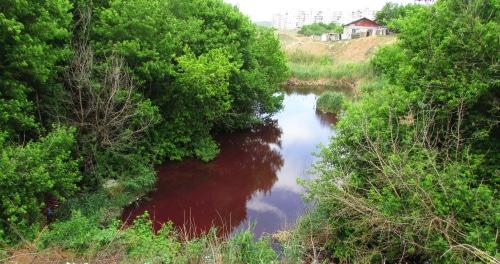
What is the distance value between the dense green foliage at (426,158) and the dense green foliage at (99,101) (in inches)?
176

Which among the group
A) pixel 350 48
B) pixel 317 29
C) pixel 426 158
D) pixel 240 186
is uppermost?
pixel 317 29

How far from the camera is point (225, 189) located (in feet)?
55.6

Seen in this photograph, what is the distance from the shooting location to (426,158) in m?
9.69

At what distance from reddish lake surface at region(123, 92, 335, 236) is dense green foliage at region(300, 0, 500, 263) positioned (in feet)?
7.63

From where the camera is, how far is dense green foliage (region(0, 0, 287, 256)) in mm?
10078

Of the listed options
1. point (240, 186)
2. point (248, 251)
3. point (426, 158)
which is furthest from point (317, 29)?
point (248, 251)

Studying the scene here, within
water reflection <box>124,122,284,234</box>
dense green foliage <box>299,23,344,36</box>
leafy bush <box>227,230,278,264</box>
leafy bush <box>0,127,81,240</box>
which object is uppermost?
dense green foliage <box>299,23,344,36</box>

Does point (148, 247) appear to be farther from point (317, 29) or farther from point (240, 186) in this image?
point (317, 29)

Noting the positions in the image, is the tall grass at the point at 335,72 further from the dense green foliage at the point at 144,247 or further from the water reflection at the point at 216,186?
the dense green foliage at the point at 144,247

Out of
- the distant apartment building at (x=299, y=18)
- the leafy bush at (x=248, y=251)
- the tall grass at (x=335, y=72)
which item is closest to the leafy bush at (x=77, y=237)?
the leafy bush at (x=248, y=251)

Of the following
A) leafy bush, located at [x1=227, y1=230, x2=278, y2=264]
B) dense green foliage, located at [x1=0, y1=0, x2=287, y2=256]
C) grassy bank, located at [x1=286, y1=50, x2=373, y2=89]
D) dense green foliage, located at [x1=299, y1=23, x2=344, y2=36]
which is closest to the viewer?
leafy bush, located at [x1=227, y1=230, x2=278, y2=264]

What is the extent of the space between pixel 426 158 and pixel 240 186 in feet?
30.1

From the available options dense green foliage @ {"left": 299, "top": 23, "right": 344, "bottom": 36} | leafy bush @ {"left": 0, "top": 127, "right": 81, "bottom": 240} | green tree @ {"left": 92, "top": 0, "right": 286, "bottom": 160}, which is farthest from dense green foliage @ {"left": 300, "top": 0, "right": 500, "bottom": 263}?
dense green foliage @ {"left": 299, "top": 23, "right": 344, "bottom": 36}

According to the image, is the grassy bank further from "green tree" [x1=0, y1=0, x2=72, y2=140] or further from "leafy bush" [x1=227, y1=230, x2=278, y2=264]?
"leafy bush" [x1=227, y1=230, x2=278, y2=264]
